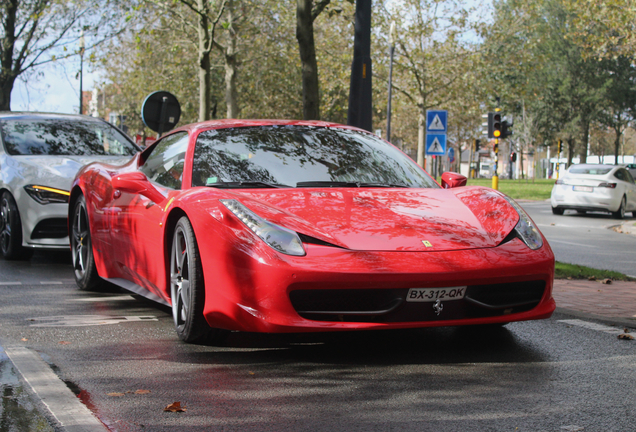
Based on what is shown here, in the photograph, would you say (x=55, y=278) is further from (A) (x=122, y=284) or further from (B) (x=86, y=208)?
(A) (x=122, y=284)

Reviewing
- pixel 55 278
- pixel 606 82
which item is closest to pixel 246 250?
pixel 55 278

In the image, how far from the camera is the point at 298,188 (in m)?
4.98

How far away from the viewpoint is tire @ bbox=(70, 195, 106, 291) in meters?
6.77

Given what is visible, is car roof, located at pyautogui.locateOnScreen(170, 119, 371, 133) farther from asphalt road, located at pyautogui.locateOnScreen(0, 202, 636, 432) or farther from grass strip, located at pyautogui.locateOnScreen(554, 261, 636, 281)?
grass strip, located at pyautogui.locateOnScreen(554, 261, 636, 281)

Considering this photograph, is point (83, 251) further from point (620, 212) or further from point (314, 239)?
point (620, 212)

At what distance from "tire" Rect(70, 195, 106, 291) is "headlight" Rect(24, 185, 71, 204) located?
4.46 feet

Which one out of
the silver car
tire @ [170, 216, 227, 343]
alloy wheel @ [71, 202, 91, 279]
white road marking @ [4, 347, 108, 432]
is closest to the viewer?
white road marking @ [4, 347, 108, 432]

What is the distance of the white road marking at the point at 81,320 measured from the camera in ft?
17.9

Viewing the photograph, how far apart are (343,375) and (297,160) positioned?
173cm

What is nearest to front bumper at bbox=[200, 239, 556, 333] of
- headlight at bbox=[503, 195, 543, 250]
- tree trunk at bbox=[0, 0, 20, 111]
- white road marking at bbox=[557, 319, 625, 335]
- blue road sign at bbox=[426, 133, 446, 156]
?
headlight at bbox=[503, 195, 543, 250]

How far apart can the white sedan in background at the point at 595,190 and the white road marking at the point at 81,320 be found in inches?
717

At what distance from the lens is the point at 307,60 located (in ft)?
40.7

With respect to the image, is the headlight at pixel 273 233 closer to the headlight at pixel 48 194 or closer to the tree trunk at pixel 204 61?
the headlight at pixel 48 194

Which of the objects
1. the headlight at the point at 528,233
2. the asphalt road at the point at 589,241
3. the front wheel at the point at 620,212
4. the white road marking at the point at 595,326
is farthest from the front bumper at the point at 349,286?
the front wheel at the point at 620,212
